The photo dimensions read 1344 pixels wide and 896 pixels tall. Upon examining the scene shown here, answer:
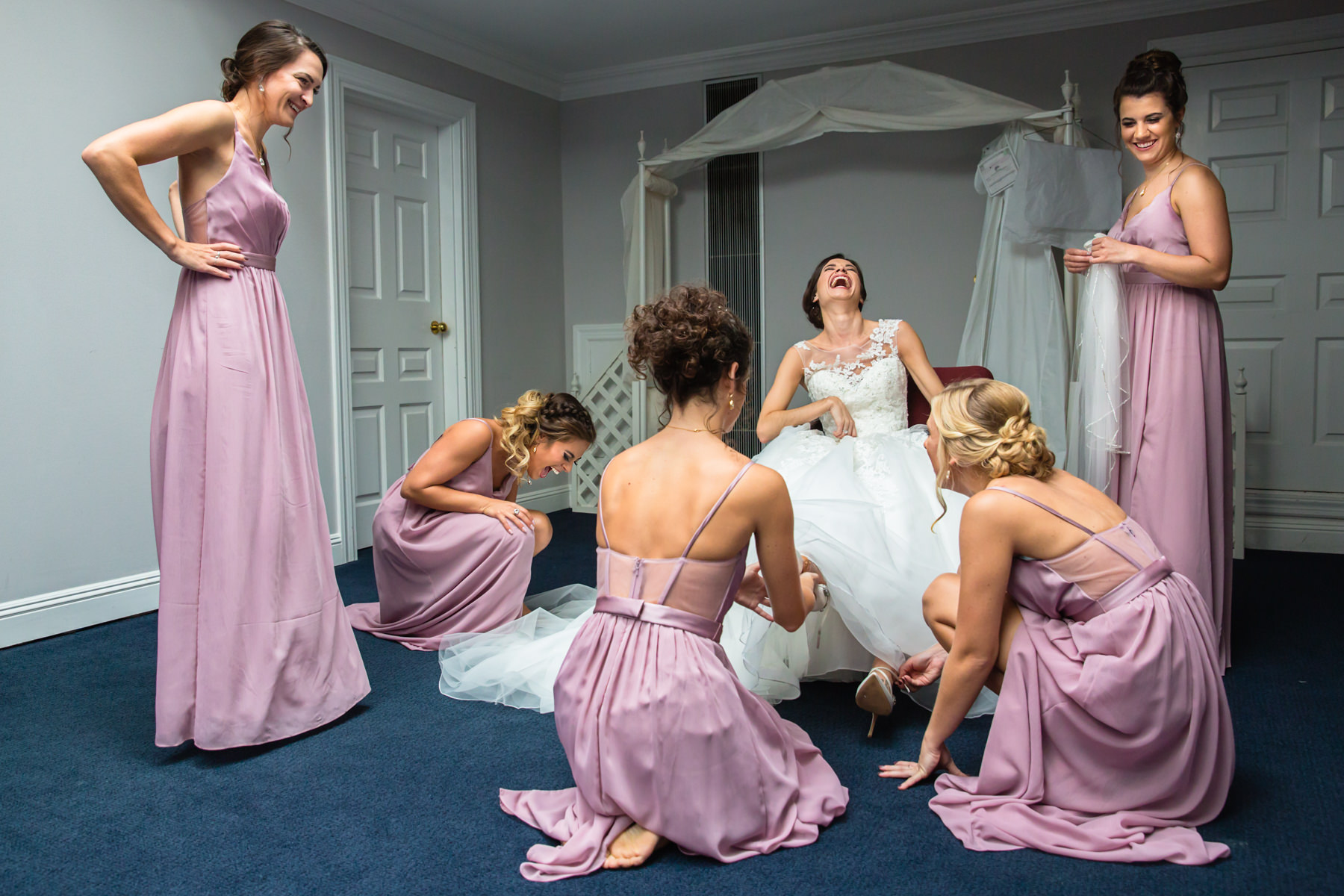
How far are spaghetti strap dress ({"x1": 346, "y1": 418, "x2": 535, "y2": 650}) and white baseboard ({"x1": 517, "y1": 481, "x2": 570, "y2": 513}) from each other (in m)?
2.27

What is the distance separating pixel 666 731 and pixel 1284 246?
427cm

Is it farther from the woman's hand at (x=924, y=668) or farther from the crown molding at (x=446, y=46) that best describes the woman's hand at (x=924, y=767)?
the crown molding at (x=446, y=46)

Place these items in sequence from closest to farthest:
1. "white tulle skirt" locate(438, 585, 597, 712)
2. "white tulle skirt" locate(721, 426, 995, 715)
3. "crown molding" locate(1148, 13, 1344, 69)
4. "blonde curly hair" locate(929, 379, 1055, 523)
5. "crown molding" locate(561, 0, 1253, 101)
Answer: "blonde curly hair" locate(929, 379, 1055, 523)
"white tulle skirt" locate(721, 426, 995, 715)
"white tulle skirt" locate(438, 585, 597, 712)
"crown molding" locate(1148, 13, 1344, 69)
"crown molding" locate(561, 0, 1253, 101)

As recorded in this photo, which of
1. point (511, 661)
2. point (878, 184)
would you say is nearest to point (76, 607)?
point (511, 661)

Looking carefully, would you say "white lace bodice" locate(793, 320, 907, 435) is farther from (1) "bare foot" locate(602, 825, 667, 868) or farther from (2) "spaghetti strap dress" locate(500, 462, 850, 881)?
(1) "bare foot" locate(602, 825, 667, 868)

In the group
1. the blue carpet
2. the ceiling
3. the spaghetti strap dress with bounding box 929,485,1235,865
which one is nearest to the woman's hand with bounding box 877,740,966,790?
the blue carpet

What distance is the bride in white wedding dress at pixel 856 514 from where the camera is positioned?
2.22 m

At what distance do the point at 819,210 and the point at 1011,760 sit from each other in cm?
401

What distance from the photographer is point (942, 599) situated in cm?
192

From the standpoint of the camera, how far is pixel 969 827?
1.70m

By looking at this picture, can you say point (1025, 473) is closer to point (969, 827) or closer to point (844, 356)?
point (969, 827)

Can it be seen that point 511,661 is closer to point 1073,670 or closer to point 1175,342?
point 1073,670

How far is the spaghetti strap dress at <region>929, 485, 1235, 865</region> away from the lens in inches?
63.4

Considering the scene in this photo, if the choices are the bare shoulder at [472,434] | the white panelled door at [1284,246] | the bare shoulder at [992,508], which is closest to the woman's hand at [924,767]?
the bare shoulder at [992,508]
